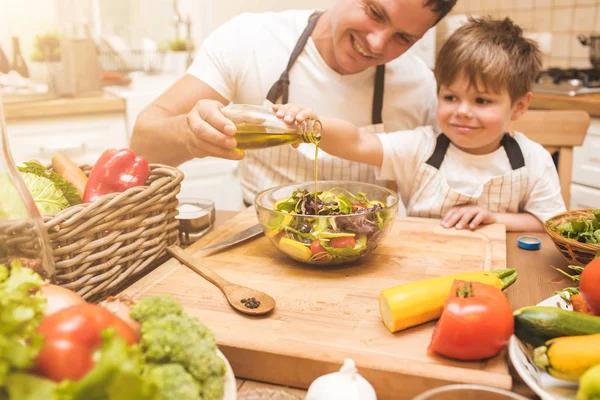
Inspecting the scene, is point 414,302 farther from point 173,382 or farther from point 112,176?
point 112,176

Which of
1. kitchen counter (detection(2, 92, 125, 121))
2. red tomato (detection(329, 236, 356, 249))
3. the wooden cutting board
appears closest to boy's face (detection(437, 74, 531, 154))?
the wooden cutting board

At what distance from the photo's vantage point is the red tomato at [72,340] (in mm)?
453

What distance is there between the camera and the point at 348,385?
24.0 inches

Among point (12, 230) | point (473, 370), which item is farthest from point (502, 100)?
point (12, 230)

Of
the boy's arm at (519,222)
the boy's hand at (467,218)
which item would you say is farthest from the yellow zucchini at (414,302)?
the boy's arm at (519,222)

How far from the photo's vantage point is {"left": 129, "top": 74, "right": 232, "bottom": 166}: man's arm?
1446 mm

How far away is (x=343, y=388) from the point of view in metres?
0.61

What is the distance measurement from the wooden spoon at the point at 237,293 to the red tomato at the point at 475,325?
275 mm

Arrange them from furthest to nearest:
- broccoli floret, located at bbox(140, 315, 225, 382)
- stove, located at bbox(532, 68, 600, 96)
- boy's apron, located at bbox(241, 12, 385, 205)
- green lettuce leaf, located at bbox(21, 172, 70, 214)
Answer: stove, located at bbox(532, 68, 600, 96), boy's apron, located at bbox(241, 12, 385, 205), green lettuce leaf, located at bbox(21, 172, 70, 214), broccoli floret, located at bbox(140, 315, 225, 382)

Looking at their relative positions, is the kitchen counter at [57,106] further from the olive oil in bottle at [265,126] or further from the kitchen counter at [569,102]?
the kitchen counter at [569,102]

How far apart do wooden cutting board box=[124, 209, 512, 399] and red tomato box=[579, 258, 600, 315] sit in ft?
0.46

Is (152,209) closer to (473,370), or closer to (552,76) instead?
(473,370)

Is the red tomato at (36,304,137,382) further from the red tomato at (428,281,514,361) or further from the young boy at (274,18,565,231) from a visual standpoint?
the young boy at (274,18,565,231)

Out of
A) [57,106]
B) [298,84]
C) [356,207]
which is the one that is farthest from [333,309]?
[57,106]
